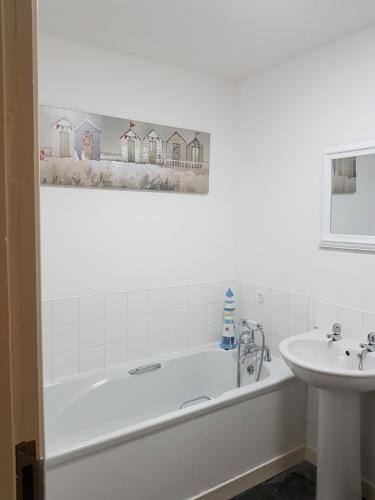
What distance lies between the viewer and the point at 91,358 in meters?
2.37

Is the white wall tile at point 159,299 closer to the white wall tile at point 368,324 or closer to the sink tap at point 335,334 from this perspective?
the sink tap at point 335,334

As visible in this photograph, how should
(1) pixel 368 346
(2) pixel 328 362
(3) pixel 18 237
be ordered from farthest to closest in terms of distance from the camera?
(2) pixel 328 362
(1) pixel 368 346
(3) pixel 18 237

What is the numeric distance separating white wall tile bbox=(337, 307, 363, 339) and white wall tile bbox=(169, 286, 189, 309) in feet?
3.43

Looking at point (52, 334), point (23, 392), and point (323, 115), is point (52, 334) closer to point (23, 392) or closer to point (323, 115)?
point (23, 392)

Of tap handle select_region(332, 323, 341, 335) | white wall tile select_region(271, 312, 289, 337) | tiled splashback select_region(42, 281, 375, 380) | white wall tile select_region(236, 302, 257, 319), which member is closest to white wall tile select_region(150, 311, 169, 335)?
tiled splashback select_region(42, 281, 375, 380)

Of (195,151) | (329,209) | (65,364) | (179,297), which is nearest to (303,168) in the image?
(329,209)

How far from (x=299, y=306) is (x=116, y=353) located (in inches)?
49.2

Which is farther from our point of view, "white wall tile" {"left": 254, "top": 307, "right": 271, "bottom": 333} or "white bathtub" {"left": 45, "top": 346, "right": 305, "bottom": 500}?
"white wall tile" {"left": 254, "top": 307, "right": 271, "bottom": 333}

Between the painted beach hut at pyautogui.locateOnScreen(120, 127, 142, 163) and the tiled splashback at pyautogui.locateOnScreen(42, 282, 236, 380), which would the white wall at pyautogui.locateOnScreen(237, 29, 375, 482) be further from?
the painted beach hut at pyautogui.locateOnScreen(120, 127, 142, 163)

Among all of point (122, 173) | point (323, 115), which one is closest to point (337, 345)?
point (323, 115)

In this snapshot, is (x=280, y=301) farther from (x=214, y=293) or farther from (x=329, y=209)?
(x=329, y=209)

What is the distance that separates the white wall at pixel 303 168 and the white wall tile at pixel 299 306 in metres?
0.06

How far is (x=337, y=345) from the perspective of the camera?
2068 millimetres

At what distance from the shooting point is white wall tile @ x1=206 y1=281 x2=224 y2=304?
2834mm
